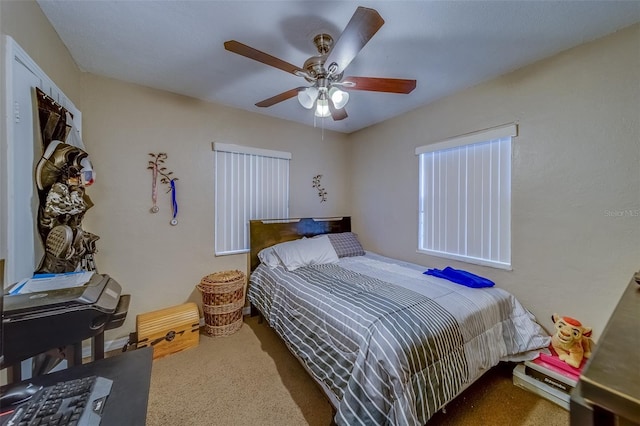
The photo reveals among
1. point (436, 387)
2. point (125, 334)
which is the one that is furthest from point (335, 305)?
point (125, 334)

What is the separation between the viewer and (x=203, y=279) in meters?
2.49

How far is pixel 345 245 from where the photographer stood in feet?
10.1

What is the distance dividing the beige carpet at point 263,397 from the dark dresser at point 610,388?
50.0 inches

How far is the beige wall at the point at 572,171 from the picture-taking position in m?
1.53

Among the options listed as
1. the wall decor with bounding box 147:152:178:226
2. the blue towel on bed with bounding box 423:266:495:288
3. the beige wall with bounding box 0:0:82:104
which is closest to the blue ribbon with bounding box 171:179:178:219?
the wall decor with bounding box 147:152:178:226

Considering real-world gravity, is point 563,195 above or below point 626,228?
above

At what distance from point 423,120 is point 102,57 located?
2.99 meters

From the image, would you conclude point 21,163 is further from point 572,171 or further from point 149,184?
point 572,171

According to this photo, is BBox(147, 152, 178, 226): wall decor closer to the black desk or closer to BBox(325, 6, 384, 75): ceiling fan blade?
the black desk

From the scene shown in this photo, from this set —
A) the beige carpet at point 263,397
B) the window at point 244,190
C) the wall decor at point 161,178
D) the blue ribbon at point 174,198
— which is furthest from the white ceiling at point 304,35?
the beige carpet at point 263,397

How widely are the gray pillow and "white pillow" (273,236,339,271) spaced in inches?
6.1

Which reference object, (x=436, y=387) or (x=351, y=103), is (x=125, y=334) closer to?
(x=436, y=387)

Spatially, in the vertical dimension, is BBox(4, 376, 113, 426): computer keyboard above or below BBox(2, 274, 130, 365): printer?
below

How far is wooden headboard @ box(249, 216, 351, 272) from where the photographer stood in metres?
2.82
